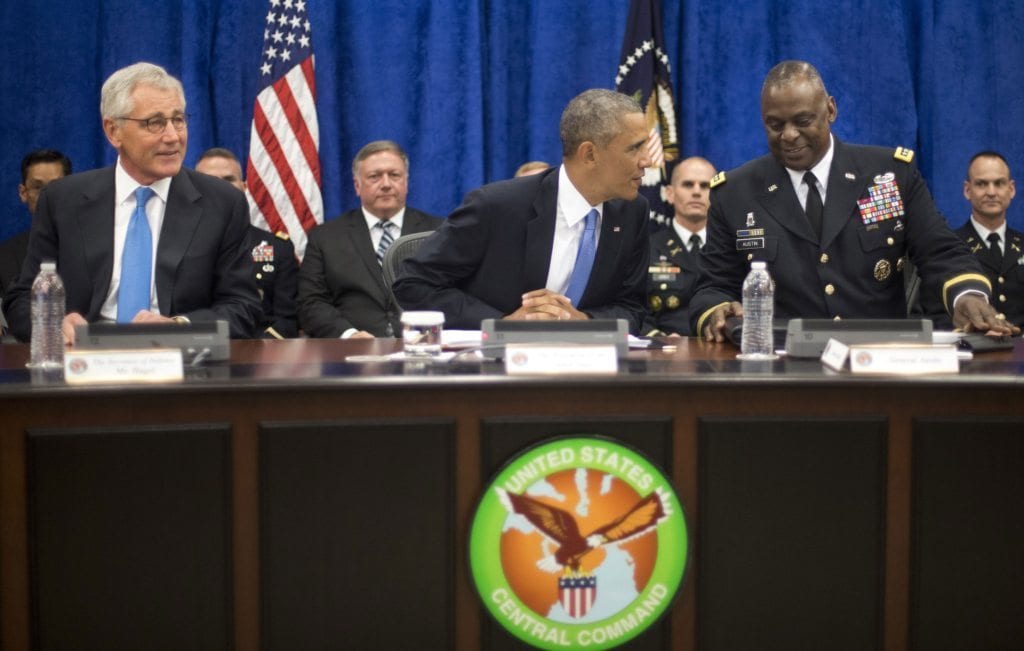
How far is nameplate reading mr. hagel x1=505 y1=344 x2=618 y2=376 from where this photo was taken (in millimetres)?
2092

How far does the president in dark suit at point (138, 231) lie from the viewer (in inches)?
121

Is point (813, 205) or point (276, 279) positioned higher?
point (813, 205)

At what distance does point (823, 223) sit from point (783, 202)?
5.1 inches

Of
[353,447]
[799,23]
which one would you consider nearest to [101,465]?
[353,447]

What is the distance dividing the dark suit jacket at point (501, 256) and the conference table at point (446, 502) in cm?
109

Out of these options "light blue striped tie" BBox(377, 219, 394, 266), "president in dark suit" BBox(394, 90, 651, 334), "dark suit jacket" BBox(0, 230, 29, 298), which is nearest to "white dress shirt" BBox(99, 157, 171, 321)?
"president in dark suit" BBox(394, 90, 651, 334)

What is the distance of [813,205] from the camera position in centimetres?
314

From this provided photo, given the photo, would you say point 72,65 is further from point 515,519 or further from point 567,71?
point 515,519

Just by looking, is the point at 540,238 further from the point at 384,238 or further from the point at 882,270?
the point at 384,238

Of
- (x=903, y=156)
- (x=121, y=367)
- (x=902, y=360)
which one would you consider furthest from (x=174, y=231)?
(x=903, y=156)

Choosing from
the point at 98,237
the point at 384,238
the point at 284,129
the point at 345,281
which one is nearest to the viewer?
the point at 98,237

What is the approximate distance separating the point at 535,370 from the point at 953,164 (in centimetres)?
428

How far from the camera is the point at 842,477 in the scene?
2.12 metres

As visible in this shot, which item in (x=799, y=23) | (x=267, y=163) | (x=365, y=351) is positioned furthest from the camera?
(x=799, y=23)
